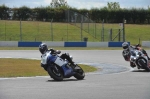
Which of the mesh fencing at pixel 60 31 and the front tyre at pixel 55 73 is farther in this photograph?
the mesh fencing at pixel 60 31

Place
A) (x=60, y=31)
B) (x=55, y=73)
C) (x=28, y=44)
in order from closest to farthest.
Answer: (x=55, y=73), (x=28, y=44), (x=60, y=31)

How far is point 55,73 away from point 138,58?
5.21 m

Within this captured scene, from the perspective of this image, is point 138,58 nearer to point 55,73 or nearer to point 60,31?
point 55,73

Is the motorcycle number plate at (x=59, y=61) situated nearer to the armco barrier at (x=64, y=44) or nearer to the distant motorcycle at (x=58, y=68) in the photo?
the distant motorcycle at (x=58, y=68)

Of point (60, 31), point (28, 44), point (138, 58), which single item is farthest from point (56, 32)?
point (138, 58)

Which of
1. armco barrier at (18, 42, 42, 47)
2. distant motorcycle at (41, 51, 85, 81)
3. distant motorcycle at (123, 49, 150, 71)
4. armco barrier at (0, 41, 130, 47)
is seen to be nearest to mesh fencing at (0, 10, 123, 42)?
armco barrier at (0, 41, 130, 47)

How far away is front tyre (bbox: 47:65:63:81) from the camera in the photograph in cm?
1446

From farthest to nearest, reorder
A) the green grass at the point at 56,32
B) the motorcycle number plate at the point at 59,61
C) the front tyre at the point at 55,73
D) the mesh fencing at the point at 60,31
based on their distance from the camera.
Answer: the green grass at the point at 56,32
the mesh fencing at the point at 60,31
the motorcycle number plate at the point at 59,61
the front tyre at the point at 55,73

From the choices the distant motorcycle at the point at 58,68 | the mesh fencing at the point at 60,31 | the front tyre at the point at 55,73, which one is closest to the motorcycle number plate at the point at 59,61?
the distant motorcycle at the point at 58,68

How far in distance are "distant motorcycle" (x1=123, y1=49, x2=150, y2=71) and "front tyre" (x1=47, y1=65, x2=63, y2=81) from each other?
4714 mm

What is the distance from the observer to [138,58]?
→ 744 inches

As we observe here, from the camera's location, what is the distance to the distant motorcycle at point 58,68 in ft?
47.7

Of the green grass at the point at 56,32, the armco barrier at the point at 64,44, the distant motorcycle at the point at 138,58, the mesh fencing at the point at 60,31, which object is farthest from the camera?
the green grass at the point at 56,32

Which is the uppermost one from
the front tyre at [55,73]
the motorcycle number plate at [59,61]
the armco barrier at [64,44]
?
the motorcycle number plate at [59,61]
